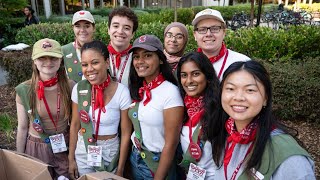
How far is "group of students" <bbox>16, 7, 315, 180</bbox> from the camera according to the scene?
6.76 ft

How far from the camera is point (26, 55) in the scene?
6734 millimetres

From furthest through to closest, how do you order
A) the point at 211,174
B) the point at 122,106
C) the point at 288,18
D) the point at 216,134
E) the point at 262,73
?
the point at 288,18 < the point at 122,106 < the point at 211,174 < the point at 216,134 < the point at 262,73

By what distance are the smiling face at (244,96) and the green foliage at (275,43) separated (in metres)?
4.61

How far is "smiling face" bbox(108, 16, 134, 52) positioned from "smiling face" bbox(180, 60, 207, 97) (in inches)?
31.7

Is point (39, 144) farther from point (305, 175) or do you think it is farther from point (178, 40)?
point (305, 175)

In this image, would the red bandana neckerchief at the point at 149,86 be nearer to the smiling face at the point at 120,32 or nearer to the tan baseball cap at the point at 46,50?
the smiling face at the point at 120,32

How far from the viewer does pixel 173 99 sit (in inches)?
83.2

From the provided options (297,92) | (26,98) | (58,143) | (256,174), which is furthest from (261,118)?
(297,92)

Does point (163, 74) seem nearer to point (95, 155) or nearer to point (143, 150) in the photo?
point (143, 150)

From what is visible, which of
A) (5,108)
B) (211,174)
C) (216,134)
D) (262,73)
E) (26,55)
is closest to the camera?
(262,73)

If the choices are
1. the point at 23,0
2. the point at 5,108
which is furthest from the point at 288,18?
the point at 5,108

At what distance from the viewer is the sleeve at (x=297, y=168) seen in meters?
1.34

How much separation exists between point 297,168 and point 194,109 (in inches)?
34.2

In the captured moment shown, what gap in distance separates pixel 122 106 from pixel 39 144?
0.82 meters
